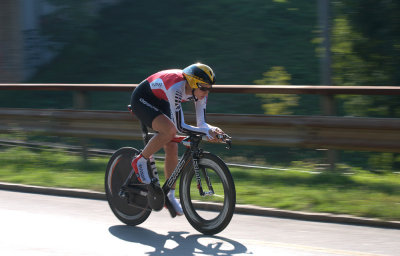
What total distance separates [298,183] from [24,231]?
12.0 ft

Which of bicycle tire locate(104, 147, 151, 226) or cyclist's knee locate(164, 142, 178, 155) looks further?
bicycle tire locate(104, 147, 151, 226)

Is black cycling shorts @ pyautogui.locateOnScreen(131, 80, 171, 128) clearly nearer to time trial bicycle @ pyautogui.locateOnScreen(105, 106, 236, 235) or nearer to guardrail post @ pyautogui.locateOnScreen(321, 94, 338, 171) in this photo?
time trial bicycle @ pyautogui.locateOnScreen(105, 106, 236, 235)

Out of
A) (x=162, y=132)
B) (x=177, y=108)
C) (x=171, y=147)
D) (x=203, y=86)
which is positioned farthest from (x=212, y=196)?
(x=203, y=86)

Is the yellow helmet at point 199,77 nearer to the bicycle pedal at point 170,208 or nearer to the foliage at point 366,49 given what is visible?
the bicycle pedal at point 170,208

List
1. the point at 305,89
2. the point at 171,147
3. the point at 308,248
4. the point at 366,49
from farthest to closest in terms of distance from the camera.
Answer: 1. the point at 366,49
2. the point at 305,89
3. the point at 171,147
4. the point at 308,248

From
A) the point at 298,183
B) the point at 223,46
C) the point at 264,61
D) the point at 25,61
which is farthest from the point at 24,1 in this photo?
the point at 298,183

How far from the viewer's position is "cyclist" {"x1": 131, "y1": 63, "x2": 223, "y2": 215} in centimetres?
618

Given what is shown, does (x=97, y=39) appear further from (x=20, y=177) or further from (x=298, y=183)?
(x=298, y=183)

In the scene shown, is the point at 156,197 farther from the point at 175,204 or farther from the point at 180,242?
the point at 180,242

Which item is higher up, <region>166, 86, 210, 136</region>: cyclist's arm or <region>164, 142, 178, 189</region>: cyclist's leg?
<region>166, 86, 210, 136</region>: cyclist's arm

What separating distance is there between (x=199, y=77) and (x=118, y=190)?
5.80 ft

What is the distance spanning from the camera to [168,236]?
629 cm

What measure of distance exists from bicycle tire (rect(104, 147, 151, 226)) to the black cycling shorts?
52 cm

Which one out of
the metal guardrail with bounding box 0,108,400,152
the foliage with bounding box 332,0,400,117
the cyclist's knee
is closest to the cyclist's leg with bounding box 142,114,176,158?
the cyclist's knee
